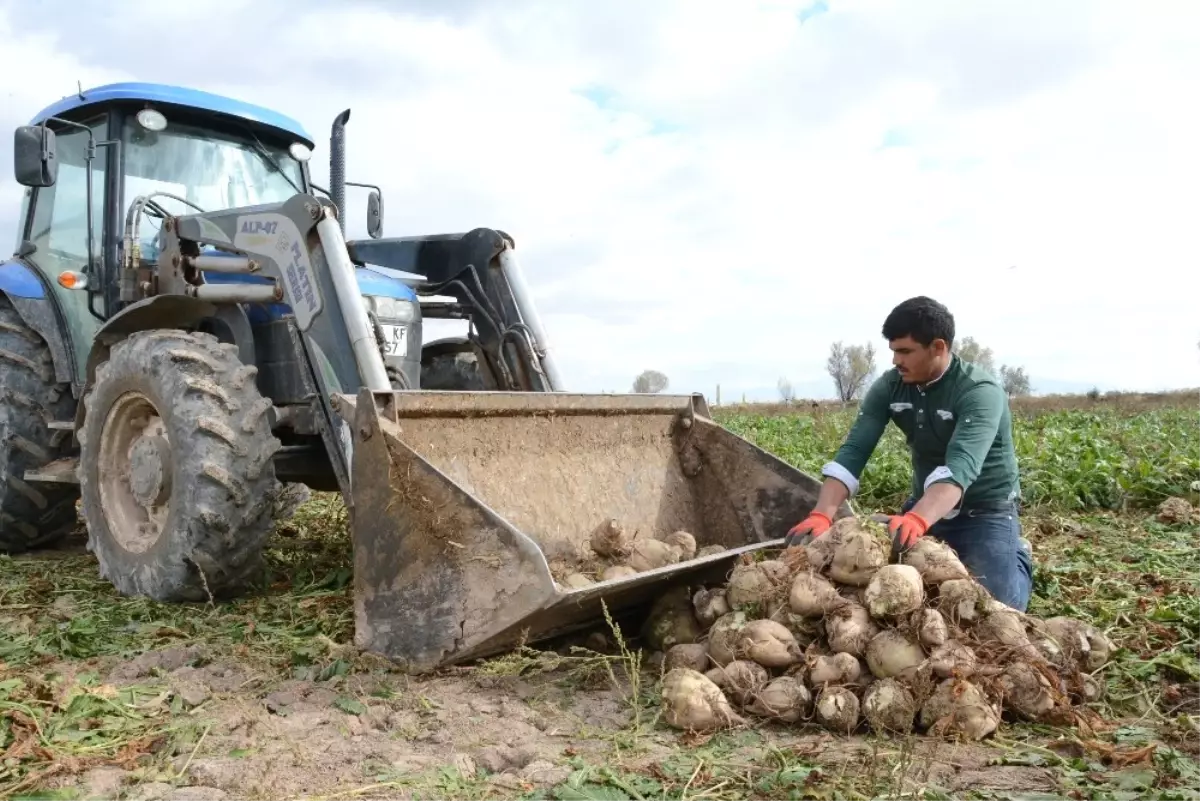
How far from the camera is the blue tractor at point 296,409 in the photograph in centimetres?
377

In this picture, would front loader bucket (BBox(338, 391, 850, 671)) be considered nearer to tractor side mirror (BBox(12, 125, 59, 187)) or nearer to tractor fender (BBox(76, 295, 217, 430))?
tractor fender (BBox(76, 295, 217, 430))

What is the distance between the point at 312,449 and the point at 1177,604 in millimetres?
4029

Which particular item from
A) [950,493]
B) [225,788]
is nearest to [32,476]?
[225,788]

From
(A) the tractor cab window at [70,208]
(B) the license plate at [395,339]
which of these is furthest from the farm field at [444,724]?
(A) the tractor cab window at [70,208]

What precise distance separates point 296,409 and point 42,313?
2.31 m

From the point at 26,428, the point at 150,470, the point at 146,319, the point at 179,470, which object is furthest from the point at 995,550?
→ the point at 26,428

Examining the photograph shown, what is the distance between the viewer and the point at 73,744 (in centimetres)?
304

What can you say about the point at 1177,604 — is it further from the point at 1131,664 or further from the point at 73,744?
the point at 73,744

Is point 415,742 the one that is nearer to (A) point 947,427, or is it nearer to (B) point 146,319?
(A) point 947,427

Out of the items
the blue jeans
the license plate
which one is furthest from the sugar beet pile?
the license plate

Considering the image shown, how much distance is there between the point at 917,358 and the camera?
177 inches

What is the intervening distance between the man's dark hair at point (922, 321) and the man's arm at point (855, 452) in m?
0.42

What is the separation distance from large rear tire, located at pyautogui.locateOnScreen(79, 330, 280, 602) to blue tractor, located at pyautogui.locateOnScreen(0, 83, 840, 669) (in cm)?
1

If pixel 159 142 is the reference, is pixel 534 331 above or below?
below
